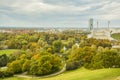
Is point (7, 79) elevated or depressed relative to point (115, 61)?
depressed

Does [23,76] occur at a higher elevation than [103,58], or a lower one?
lower

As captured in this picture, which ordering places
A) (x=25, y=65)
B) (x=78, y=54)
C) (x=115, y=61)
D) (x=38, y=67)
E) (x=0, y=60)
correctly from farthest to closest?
(x=0, y=60), (x=78, y=54), (x=25, y=65), (x=38, y=67), (x=115, y=61)

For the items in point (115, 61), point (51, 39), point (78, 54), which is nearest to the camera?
point (115, 61)

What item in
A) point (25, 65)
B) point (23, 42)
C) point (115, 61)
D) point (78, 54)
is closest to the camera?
point (115, 61)

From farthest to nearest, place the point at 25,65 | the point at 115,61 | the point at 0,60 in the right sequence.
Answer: the point at 0,60
the point at 25,65
the point at 115,61

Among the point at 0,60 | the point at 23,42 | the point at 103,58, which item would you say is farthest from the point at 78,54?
the point at 23,42

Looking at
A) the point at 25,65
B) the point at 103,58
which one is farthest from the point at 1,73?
the point at 103,58

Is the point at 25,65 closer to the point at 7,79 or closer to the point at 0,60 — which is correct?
the point at 7,79

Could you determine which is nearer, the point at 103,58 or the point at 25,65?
the point at 103,58

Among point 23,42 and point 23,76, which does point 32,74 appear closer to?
point 23,76
